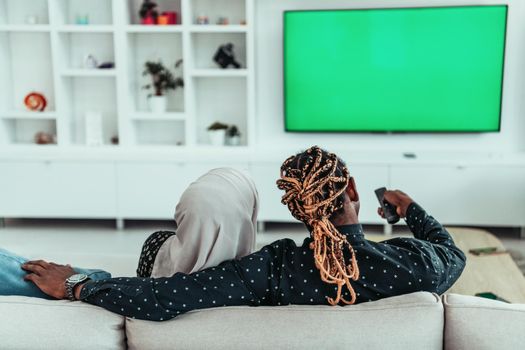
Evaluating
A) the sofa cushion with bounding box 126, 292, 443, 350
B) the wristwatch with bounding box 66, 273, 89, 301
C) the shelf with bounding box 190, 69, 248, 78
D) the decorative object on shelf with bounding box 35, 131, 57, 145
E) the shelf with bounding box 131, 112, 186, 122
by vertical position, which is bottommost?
the sofa cushion with bounding box 126, 292, 443, 350

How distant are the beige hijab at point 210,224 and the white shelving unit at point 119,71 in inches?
123

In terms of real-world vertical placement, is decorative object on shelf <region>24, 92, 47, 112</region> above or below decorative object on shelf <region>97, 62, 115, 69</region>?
below

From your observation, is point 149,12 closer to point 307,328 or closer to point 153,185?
point 153,185

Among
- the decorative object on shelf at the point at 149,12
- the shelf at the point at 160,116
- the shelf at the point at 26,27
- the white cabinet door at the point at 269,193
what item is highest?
the decorative object on shelf at the point at 149,12

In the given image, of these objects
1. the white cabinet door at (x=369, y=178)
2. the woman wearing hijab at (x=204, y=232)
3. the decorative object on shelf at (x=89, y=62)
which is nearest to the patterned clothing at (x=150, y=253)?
the woman wearing hijab at (x=204, y=232)

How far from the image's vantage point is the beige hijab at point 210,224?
1643mm

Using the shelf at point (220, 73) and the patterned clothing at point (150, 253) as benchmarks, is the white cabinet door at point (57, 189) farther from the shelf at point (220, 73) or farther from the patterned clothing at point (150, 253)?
the patterned clothing at point (150, 253)

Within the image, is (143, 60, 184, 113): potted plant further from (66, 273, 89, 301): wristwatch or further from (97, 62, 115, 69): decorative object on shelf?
(66, 273, 89, 301): wristwatch

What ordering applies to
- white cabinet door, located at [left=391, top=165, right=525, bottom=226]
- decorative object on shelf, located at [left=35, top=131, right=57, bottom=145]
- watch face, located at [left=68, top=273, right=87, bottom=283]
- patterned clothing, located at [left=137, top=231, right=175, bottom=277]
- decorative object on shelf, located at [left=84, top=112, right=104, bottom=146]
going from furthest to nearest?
decorative object on shelf, located at [left=35, top=131, right=57, bottom=145] < decorative object on shelf, located at [left=84, top=112, right=104, bottom=146] < white cabinet door, located at [left=391, top=165, right=525, bottom=226] < patterned clothing, located at [left=137, top=231, right=175, bottom=277] < watch face, located at [left=68, top=273, right=87, bottom=283]

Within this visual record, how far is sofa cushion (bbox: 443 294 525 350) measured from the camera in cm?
137

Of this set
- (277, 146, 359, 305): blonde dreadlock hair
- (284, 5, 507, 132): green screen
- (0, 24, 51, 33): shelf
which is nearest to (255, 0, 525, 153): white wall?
(284, 5, 507, 132): green screen

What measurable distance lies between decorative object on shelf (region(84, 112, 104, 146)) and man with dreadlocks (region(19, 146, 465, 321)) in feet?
11.7

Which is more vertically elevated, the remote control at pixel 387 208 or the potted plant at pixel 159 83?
the potted plant at pixel 159 83

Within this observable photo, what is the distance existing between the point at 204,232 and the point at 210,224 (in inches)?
1.0
